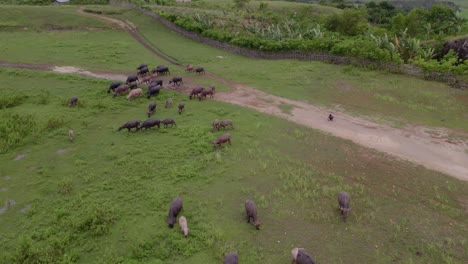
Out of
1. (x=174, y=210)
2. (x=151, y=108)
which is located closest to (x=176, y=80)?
(x=151, y=108)

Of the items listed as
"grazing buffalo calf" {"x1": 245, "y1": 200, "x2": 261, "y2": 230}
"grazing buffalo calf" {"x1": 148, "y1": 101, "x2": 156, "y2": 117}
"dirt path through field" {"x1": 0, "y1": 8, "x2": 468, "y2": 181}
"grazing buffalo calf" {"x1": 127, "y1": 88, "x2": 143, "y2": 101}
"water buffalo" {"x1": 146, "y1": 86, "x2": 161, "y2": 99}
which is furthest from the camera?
"water buffalo" {"x1": 146, "y1": 86, "x2": 161, "y2": 99}

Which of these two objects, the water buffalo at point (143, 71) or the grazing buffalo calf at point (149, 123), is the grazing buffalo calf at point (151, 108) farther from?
the water buffalo at point (143, 71)

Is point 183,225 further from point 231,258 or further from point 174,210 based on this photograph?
point 231,258

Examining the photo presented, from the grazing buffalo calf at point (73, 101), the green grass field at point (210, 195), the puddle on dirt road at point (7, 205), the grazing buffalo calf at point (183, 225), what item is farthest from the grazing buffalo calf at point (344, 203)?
the grazing buffalo calf at point (73, 101)

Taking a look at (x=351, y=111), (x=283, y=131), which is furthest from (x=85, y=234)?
(x=351, y=111)

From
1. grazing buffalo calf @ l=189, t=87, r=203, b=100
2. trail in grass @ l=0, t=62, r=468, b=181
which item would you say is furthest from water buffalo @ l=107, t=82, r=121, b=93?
grazing buffalo calf @ l=189, t=87, r=203, b=100

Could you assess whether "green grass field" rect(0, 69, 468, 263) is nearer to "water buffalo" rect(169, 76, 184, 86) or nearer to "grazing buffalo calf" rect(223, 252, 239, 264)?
"grazing buffalo calf" rect(223, 252, 239, 264)
